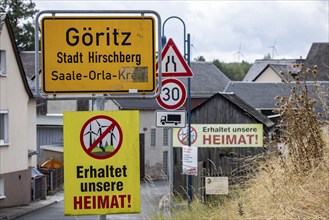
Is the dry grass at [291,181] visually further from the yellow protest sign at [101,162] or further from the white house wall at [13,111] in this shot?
the white house wall at [13,111]

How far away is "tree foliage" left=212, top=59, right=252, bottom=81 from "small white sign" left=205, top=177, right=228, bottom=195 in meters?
100.0

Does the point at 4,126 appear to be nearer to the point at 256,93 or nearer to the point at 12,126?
the point at 12,126

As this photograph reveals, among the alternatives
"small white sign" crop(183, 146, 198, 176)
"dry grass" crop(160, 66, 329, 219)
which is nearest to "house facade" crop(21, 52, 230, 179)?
"small white sign" crop(183, 146, 198, 176)

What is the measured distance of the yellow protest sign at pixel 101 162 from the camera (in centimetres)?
635

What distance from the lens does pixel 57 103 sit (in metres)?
55.8

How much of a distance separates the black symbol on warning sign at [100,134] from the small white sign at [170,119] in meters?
4.59

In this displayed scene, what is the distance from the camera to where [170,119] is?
11.0 meters

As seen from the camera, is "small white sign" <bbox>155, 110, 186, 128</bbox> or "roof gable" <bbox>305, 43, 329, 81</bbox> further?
"roof gable" <bbox>305, 43, 329, 81</bbox>

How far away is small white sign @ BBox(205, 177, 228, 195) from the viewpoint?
32.1ft

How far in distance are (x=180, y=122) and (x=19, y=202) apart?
88.3 feet

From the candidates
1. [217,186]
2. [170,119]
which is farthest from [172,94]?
[217,186]

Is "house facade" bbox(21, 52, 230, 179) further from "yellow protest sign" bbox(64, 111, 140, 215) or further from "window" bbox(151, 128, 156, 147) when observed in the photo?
"yellow protest sign" bbox(64, 111, 140, 215)

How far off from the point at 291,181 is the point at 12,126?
2862 centimetres

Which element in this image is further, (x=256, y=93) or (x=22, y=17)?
(x=22, y=17)
